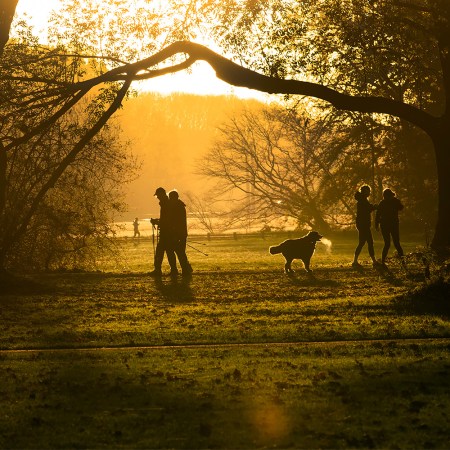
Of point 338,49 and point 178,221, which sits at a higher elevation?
point 338,49

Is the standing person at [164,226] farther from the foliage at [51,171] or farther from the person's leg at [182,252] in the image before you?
the foliage at [51,171]

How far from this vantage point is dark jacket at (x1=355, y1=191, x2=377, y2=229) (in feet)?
81.0

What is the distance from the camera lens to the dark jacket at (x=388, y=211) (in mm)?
24641

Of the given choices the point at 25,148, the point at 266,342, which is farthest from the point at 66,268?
the point at 266,342

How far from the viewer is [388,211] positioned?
24.8 metres

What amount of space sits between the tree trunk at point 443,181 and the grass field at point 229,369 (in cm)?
272

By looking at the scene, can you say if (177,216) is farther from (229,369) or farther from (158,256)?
(229,369)

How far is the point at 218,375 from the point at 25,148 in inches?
624

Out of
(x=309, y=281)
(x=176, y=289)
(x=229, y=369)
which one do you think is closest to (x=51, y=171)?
(x=176, y=289)

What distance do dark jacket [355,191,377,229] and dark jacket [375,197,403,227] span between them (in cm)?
20

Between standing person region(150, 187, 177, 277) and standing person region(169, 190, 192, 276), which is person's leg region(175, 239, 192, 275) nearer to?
standing person region(169, 190, 192, 276)

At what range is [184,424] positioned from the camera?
27.0 ft

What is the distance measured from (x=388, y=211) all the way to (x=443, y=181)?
9.08 ft

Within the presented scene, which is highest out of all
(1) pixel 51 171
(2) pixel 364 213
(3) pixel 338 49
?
(3) pixel 338 49
